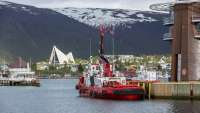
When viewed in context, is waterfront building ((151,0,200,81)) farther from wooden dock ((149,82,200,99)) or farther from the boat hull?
the boat hull

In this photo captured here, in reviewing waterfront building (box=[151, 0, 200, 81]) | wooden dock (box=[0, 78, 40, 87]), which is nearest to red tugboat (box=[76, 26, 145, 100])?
waterfront building (box=[151, 0, 200, 81])

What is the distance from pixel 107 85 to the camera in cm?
9294

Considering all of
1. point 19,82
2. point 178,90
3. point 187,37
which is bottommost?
point 19,82

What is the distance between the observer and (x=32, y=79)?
620ft

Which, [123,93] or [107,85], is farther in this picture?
[107,85]

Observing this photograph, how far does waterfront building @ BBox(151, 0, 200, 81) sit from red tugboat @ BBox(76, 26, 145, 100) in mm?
7871

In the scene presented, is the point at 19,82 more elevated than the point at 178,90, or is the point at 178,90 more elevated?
the point at 178,90

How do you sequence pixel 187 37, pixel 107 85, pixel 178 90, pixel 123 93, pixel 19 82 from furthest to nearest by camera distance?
pixel 19 82 → pixel 187 37 → pixel 107 85 → pixel 123 93 → pixel 178 90

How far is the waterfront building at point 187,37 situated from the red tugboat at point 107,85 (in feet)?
25.8

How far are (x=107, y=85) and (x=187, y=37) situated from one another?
1249 cm

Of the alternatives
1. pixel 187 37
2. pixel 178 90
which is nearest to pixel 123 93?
pixel 178 90

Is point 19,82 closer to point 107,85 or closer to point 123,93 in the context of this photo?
point 107,85

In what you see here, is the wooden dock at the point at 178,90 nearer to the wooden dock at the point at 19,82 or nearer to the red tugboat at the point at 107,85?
the red tugboat at the point at 107,85

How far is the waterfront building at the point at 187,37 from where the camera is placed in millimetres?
94188
